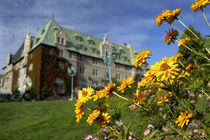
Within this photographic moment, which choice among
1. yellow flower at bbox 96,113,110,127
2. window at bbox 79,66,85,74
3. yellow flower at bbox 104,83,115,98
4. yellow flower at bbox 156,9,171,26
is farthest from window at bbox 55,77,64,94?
yellow flower at bbox 156,9,171,26

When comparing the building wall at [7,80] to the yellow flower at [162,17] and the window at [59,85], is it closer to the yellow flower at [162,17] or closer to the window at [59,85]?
the window at [59,85]

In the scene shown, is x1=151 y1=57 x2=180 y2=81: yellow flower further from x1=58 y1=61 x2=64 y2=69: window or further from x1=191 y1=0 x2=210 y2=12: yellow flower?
x1=58 y1=61 x2=64 y2=69: window

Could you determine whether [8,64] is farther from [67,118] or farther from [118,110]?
[118,110]

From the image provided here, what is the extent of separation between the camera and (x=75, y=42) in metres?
31.7

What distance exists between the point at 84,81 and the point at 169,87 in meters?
29.1

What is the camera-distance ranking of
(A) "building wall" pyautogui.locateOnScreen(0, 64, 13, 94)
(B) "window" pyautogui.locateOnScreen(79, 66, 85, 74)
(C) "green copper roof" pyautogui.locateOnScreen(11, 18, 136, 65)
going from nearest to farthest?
(C) "green copper roof" pyautogui.locateOnScreen(11, 18, 136, 65) → (B) "window" pyautogui.locateOnScreen(79, 66, 85, 74) → (A) "building wall" pyautogui.locateOnScreen(0, 64, 13, 94)

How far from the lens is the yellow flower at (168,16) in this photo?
6.68ft

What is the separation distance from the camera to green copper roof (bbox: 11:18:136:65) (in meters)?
28.0

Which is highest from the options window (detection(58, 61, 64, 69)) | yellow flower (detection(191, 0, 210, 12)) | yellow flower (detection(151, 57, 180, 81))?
window (detection(58, 61, 64, 69))

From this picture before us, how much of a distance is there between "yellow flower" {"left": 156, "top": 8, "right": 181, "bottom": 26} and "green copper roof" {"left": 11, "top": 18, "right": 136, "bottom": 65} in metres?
24.2

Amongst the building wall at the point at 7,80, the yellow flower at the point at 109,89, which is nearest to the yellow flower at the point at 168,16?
the yellow flower at the point at 109,89

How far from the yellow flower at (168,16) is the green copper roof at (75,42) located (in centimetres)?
2425

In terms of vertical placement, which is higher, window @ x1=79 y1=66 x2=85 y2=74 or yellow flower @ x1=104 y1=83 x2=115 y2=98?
window @ x1=79 y1=66 x2=85 y2=74

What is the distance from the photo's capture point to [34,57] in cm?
2741
